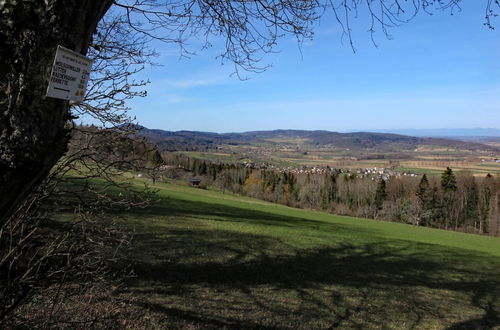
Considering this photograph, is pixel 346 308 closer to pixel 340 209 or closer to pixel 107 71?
pixel 107 71

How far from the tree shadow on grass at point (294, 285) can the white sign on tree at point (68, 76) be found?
4.57 m

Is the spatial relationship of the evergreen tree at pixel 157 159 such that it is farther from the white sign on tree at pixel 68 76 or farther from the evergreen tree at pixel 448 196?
the evergreen tree at pixel 448 196

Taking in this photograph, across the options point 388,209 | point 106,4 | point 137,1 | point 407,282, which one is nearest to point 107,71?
point 137,1

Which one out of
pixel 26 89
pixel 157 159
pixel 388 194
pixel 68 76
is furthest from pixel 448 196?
pixel 26 89

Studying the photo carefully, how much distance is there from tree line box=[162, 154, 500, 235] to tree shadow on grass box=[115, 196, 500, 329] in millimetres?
44695

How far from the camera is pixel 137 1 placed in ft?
12.9

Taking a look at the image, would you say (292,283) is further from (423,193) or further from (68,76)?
(423,193)

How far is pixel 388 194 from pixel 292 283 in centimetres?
6696

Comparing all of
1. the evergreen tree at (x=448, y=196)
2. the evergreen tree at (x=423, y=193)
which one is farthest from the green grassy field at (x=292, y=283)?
the evergreen tree at (x=448, y=196)

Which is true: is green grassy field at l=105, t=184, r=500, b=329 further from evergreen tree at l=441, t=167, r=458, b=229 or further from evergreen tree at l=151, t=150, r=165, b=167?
evergreen tree at l=441, t=167, r=458, b=229

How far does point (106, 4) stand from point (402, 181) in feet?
249


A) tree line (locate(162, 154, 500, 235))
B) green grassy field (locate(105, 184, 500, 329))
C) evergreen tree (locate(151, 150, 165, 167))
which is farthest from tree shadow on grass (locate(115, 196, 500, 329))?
tree line (locate(162, 154, 500, 235))

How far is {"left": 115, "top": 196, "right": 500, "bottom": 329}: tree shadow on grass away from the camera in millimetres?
6020

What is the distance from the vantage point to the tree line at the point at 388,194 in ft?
204
